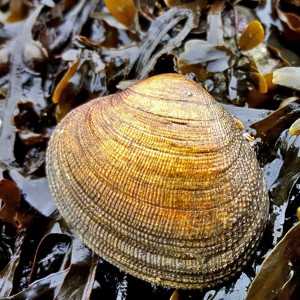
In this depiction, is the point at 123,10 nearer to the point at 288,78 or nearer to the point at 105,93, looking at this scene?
the point at 105,93

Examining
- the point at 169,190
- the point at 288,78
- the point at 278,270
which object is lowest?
the point at 278,270

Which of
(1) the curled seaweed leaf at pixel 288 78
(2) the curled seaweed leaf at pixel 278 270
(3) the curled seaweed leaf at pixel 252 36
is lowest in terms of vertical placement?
(2) the curled seaweed leaf at pixel 278 270

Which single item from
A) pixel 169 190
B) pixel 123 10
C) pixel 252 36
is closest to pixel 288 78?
pixel 252 36

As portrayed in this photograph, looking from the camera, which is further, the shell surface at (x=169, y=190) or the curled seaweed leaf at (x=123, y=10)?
the curled seaweed leaf at (x=123, y=10)

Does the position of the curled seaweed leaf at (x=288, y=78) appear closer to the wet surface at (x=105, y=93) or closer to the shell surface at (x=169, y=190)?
the wet surface at (x=105, y=93)

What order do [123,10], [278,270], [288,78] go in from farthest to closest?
1. [123,10]
2. [288,78]
3. [278,270]

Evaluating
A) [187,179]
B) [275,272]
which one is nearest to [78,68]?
[187,179]

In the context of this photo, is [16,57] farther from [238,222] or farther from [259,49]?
[238,222]

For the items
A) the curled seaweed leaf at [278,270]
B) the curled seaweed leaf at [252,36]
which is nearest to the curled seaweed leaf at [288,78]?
the curled seaweed leaf at [252,36]

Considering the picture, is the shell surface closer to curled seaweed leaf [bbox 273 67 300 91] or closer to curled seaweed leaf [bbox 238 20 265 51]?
→ curled seaweed leaf [bbox 273 67 300 91]
